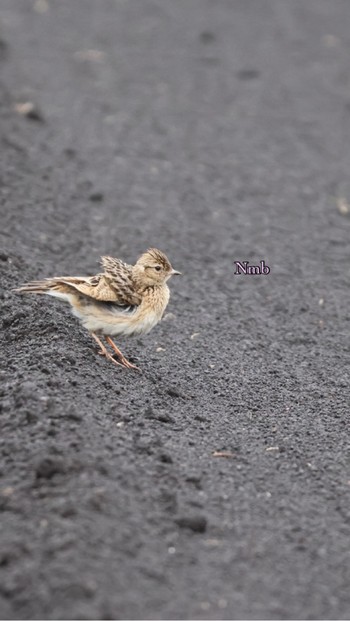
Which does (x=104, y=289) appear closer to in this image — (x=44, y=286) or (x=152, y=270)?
(x=44, y=286)

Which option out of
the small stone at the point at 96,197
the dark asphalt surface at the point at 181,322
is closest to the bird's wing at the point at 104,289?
the dark asphalt surface at the point at 181,322

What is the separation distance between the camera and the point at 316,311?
8695 mm

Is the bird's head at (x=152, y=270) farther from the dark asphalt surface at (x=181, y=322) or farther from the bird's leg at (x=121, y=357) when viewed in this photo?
the dark asphalt surface at (x=181, y=322)

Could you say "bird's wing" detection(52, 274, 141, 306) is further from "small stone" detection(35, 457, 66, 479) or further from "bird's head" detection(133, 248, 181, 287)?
"small stone" detection(35, 457, 66, 479)

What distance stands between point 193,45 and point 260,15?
2.32m

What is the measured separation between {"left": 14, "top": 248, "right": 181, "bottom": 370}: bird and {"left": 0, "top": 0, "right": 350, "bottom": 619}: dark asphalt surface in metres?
0.27

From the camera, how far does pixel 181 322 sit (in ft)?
26.9

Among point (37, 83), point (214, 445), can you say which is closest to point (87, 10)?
point (37, 83)

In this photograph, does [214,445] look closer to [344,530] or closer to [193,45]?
[344,530]

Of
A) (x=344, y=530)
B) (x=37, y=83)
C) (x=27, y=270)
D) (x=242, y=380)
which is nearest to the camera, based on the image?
(x=344, y=530)

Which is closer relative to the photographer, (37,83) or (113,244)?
(113,244)

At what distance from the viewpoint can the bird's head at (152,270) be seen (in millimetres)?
7172

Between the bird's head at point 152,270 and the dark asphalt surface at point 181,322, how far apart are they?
26.3 inches

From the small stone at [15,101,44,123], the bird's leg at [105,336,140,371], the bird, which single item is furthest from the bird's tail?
the small stone at [15,101,44,123]
